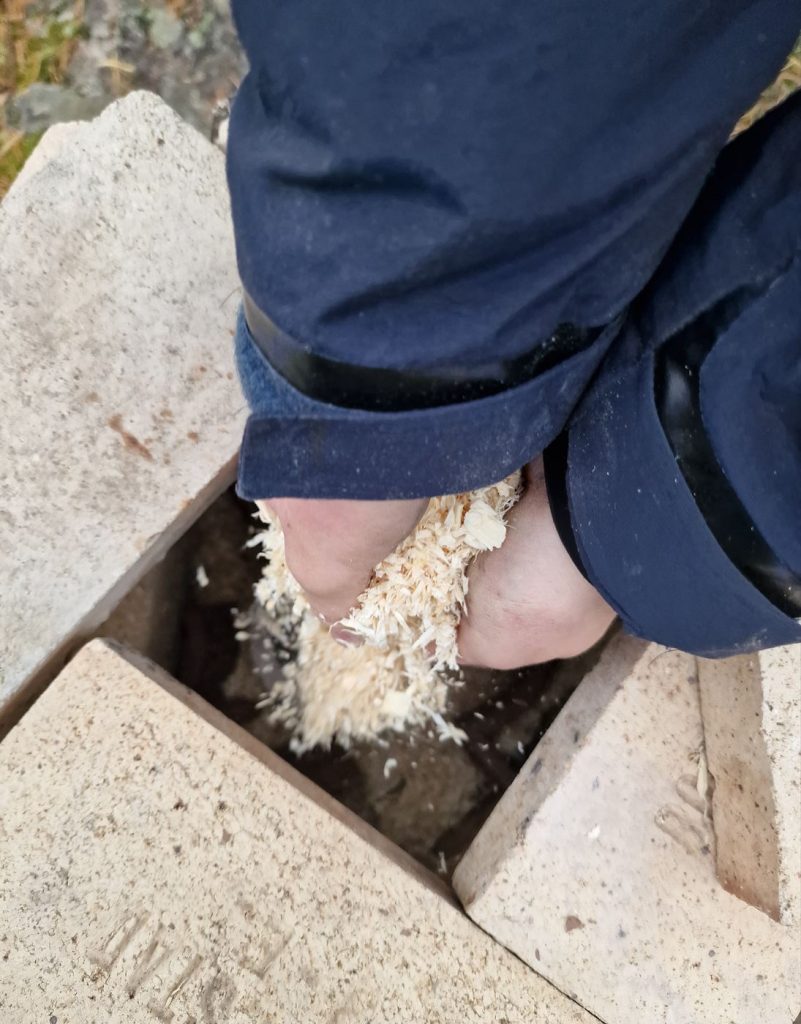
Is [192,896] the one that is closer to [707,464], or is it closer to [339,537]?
[339,537]

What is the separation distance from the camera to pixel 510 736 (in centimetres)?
144

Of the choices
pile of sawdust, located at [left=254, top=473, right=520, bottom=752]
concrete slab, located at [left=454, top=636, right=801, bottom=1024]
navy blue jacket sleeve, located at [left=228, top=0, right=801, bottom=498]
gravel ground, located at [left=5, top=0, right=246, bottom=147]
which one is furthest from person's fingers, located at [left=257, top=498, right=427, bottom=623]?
gravel ground, located at [left=5, top=0, right=246, bottom=147]

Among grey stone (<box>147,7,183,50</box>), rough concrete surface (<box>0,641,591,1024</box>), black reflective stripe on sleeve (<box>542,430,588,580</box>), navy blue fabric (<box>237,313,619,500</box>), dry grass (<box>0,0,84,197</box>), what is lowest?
rough concrete surface (<box>0,641,591,1024</box>)

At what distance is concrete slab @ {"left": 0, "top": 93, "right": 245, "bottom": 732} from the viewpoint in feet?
3.59

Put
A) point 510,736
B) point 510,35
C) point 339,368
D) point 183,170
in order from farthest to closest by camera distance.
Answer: point 510,736, point 183,170, point 339,368, point 510,35

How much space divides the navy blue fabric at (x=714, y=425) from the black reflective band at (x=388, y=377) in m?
0.16

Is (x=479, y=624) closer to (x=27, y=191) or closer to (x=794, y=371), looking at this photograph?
(x=794, y=371)

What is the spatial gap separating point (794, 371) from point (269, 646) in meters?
1.09

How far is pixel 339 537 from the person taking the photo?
884 mm

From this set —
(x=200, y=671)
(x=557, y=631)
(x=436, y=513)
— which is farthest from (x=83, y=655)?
(x=557, y=631)

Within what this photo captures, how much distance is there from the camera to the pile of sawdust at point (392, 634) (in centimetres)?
107

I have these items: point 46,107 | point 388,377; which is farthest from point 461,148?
point 46,107

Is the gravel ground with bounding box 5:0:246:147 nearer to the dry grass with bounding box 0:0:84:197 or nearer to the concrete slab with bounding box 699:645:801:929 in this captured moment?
the dry grass with bounding box 0:0:84:197

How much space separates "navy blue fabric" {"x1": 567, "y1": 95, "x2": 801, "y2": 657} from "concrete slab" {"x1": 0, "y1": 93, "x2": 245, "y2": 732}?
0.62 meters
